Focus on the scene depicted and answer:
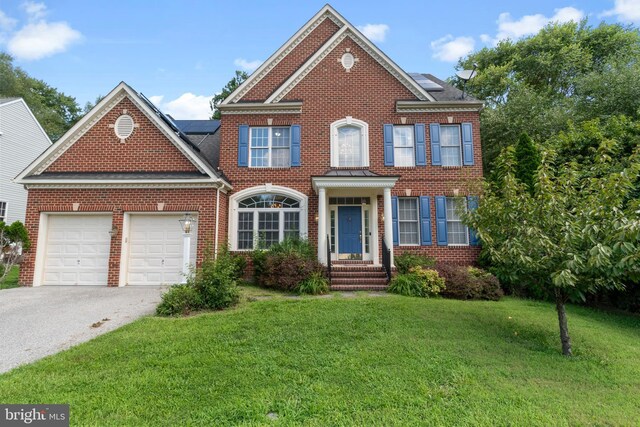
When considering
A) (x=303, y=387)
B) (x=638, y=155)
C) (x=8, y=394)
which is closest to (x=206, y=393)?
(x=303, y=387)

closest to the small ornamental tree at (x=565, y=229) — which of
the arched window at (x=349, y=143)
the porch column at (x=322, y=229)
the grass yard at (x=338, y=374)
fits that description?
the grass yard at (x=338, y=374)

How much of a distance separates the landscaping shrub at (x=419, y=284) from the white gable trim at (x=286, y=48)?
8847 millimetres

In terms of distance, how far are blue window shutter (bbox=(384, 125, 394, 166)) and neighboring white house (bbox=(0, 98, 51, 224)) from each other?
61.3 ft

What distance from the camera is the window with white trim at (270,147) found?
11.6m

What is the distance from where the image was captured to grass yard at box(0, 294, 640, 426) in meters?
3.09

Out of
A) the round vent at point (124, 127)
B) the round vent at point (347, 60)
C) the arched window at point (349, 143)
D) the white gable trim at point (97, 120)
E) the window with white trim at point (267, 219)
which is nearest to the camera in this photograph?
the white gable trim at point (97, 120)

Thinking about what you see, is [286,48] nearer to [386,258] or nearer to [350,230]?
[350,230]

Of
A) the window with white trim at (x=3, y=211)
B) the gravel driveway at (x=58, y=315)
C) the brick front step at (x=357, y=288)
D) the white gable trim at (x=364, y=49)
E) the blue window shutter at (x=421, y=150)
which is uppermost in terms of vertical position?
the white gable trim at (x=364, y=49)

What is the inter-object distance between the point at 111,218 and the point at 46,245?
2163 millimetres

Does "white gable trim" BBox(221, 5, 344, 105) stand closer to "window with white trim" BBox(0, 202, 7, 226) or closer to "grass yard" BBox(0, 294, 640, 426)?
"grass yard" BBox(0, 294, 640, 426)

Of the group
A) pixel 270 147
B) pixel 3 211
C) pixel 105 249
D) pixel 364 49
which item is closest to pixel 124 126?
pixel 105 249

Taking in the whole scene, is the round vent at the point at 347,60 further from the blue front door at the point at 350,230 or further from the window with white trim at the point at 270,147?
the blue front door at the point at 350,230

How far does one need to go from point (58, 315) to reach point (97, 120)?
6849 millimetres

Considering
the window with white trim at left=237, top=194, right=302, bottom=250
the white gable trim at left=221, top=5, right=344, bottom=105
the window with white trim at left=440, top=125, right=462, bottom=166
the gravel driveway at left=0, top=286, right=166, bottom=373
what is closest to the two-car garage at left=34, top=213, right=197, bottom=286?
the gravel driveway at left=0, top=286, right=166, bottom=373
